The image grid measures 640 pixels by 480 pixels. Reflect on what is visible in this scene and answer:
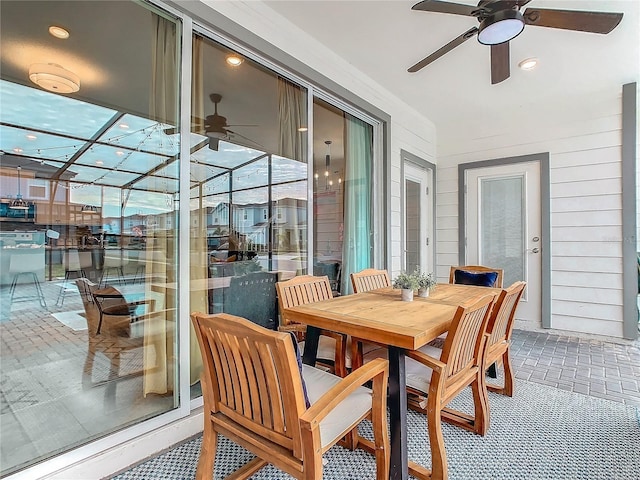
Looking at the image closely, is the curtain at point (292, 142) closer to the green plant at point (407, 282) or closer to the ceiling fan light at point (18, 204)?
the green plant at point (407, 282)

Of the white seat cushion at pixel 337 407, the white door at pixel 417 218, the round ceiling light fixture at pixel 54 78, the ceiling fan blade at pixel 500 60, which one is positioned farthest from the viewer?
the white door at pixel 417 218

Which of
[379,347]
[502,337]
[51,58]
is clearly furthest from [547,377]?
[51,58]

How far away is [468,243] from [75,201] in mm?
4735

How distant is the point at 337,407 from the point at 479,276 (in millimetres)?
2523

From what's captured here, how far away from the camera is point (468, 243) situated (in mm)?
4848

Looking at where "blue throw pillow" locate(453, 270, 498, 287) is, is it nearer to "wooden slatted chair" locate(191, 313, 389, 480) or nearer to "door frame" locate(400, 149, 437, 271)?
"door frame" locate(400, 149, 437, 271)

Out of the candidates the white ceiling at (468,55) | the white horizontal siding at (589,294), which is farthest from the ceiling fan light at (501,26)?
the white horizontal siding at (589,294)

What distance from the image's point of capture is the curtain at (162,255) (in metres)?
1.97

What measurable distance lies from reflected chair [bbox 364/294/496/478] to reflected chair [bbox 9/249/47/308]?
1945 millimetres

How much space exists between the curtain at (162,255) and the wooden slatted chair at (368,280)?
1360 mm

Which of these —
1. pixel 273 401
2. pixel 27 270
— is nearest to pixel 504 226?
pixel 273 401

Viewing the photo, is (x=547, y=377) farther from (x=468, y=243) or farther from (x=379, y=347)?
(x=468, y=243)

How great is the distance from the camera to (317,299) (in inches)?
97.3

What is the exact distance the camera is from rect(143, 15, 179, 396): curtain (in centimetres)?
197
